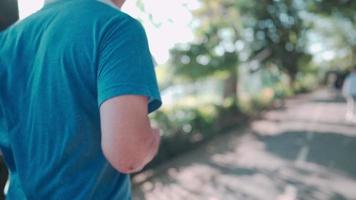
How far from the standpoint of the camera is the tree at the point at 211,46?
44.8ft

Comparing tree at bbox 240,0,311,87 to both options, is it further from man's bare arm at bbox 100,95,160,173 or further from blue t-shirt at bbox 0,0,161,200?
man's bare arm at bbox 100,95,160,173

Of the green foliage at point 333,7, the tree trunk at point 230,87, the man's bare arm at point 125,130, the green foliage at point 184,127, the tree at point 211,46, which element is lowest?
the tree trunk at point 230,87

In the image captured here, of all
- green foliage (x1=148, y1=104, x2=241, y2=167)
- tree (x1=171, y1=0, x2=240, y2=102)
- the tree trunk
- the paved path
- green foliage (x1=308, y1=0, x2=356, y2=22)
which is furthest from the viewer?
the tree trunk

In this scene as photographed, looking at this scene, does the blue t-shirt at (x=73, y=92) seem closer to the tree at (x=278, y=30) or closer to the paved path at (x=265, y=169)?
the paved path at (x=265, y=169)

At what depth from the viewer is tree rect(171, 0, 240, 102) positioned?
13.6 metres

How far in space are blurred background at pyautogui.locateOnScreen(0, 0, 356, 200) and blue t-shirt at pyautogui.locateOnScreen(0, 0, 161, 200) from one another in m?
1.27

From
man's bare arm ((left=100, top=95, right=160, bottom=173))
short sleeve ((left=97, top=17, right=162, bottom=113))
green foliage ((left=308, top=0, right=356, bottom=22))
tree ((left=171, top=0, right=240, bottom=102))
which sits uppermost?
short sleeve ((left=97, top=17, right=162, bottom=113))

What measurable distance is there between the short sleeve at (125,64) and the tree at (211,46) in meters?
11.3

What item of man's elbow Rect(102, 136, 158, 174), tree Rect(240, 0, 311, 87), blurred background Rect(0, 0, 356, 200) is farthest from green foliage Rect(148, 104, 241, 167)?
man's elbow Rect(102, 136, 158, 174)

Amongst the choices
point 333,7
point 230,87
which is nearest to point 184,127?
point 230,87

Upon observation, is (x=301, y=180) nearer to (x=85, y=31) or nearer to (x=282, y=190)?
(x=282, y=190)

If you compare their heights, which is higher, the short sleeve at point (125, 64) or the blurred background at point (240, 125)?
the short sleeve at point (125, 64)

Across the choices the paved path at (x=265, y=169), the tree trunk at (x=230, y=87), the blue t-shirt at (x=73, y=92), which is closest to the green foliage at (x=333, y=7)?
the tree trunk at (x=230, y=87)

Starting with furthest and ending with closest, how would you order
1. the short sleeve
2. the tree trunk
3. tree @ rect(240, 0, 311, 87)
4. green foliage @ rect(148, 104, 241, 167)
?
tree @ rect(240, 0, 311, 87), the tree trunk, green foliage @ rect(148, 104, 241, 167), the short sleeve
